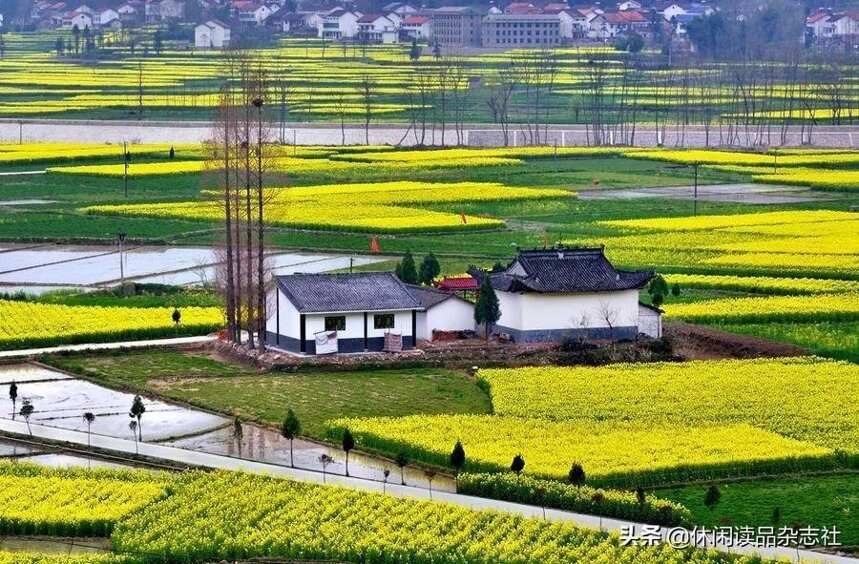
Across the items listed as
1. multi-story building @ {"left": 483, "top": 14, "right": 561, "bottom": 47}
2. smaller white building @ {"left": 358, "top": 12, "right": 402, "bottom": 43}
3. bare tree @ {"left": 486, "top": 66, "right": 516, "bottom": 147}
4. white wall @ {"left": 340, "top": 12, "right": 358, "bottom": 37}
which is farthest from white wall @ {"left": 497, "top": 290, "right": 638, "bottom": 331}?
white wall @ {"left": 340, "top": 12, "right": 358, "bottom": 37}

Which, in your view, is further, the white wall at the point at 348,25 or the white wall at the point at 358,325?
the white wall at the point at 348,25

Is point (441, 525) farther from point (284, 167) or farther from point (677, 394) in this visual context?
point (284, 167)

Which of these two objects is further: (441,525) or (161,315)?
(161,315)

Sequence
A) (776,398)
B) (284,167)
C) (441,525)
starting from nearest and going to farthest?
(441,525)
(776,398)
(284,167)

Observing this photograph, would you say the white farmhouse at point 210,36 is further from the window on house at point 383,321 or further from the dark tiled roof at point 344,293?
the window on house at point 383,321

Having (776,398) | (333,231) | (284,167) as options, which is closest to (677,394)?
(776,398)

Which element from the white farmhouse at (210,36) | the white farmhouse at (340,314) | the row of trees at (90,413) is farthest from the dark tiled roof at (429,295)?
the white farmhouse at (210,36)
